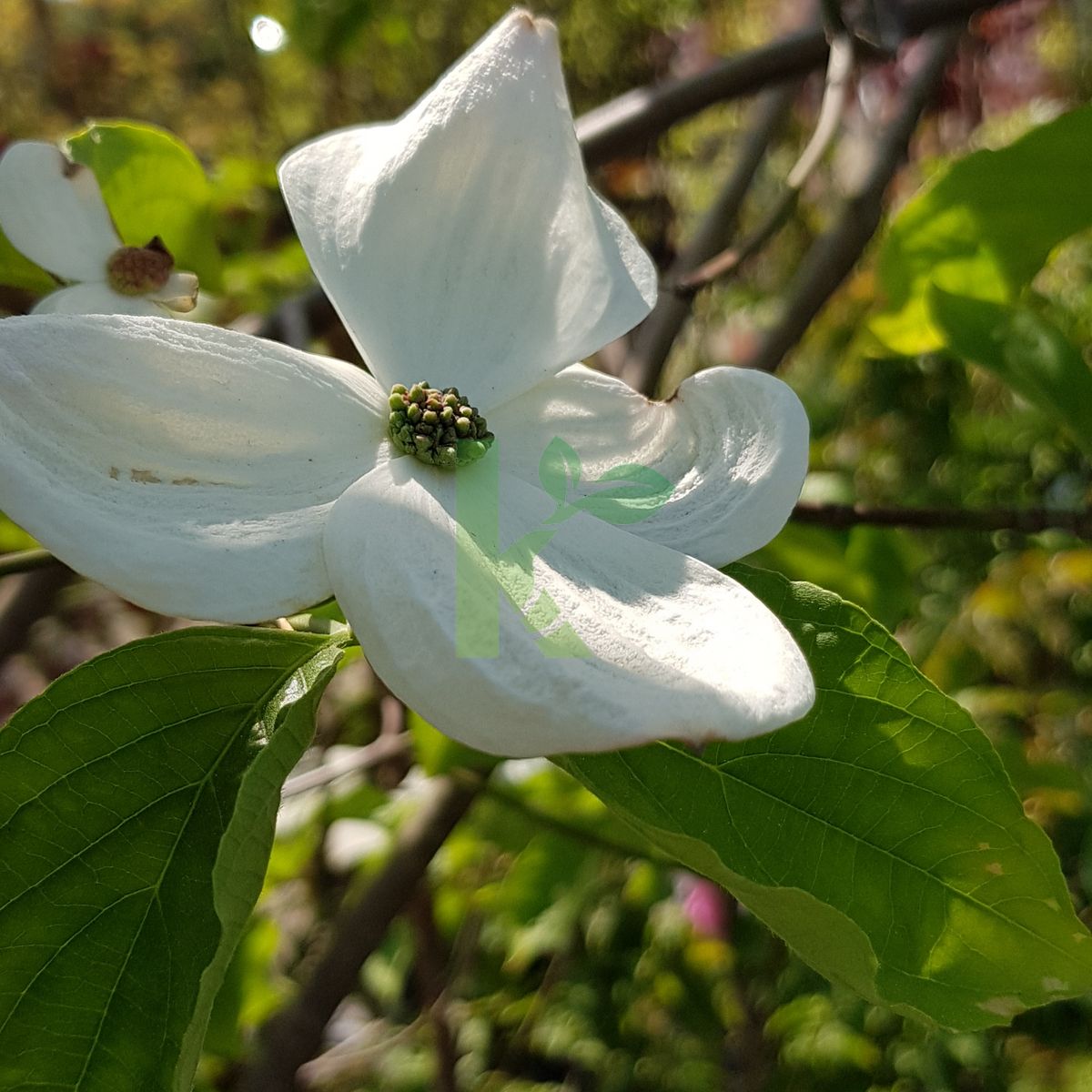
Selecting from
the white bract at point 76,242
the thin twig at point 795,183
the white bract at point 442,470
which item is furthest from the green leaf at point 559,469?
the thin twig at point 795,183

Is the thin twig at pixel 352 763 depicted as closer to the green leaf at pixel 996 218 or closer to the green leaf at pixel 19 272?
the green leaf at pixel 19 272

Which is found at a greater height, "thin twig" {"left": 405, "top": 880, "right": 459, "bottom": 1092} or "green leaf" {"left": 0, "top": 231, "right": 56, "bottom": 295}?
"green leaf" {"left": 0, "top": 231, "right": 56, "bottom": 295}

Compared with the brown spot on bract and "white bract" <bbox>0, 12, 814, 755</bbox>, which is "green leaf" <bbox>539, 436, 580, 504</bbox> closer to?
"white bract" <bbox>0, 12, 814, 755</bbox>

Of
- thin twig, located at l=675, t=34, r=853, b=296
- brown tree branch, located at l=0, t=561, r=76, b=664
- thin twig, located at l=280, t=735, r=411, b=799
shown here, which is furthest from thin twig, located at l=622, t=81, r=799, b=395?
brown tree branch, located at l=0, t=561, r=76, b=664

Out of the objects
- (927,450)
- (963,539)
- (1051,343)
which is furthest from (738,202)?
(1051,343)

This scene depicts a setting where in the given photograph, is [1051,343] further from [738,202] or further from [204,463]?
[738,202]

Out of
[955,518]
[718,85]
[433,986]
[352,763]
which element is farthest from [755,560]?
[433,986]
